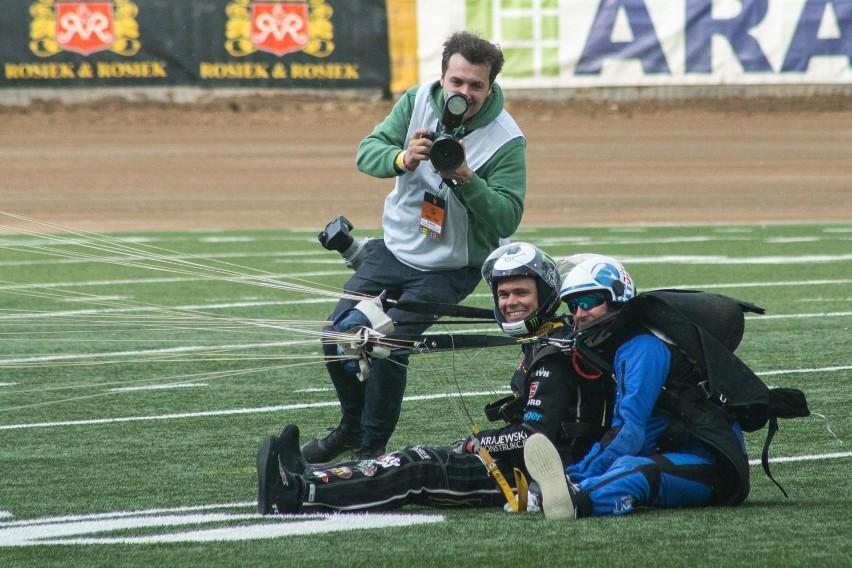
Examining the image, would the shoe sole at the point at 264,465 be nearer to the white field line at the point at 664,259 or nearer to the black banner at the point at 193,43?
the white field line at the point at 664,259

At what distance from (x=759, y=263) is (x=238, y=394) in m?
7.52

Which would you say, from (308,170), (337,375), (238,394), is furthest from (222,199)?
(337,375)

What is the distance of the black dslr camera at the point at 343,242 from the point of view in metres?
6.42

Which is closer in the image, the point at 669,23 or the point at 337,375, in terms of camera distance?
the point at 337,375

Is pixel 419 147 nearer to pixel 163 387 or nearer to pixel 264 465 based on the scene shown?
pixel 264 465

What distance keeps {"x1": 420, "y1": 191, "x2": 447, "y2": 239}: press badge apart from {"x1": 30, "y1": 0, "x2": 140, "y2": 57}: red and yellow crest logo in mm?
19250

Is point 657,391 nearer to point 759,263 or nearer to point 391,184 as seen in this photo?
point 759,263

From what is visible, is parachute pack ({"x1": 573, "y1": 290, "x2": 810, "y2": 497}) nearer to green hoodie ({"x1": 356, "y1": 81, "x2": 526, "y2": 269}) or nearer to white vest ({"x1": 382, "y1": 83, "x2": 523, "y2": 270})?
green hoodie ({"x1": 356, "y1": 81, "x2": 526, "y2": 269})

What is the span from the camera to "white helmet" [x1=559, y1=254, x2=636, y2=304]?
5.17 m

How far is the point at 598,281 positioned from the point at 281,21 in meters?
20.1

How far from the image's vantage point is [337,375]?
6359 mm

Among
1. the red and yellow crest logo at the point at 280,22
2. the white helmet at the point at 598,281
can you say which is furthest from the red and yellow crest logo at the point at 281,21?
the white helmet at the point at 598,281

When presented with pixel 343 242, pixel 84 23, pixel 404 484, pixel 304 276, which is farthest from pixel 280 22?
pixel 404 484

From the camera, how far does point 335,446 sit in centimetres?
641
